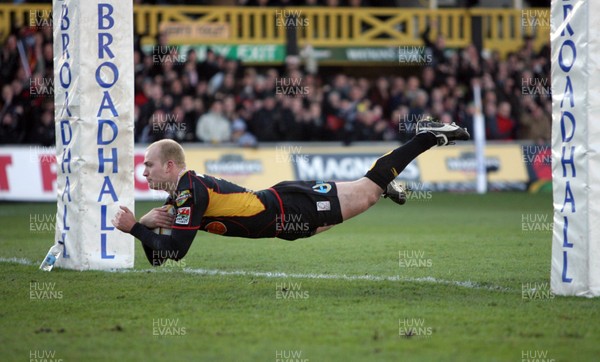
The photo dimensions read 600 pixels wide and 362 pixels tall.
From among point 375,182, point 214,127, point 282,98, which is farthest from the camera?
point 282,98

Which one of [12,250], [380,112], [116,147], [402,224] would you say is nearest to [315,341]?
[116,147]

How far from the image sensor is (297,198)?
8.91 meters

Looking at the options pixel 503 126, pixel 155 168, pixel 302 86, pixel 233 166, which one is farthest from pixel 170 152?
pixel 503 126

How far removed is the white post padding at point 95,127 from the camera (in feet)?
33.0

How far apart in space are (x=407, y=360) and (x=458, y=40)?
76.5ft

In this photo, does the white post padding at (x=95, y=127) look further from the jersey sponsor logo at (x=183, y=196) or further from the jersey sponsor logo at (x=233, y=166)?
the jersey sponsor logo at (x=233, y=166)

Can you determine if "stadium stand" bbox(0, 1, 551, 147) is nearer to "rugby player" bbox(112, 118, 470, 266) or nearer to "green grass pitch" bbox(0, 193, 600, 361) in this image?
"green grass pitch" bbox(0, 193, 600, 361)

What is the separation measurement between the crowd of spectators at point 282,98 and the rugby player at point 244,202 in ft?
40.2

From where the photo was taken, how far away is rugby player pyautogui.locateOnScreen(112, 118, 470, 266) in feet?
27.3

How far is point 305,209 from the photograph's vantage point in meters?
8.88

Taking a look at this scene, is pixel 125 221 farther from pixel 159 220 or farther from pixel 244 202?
pixel 244 202

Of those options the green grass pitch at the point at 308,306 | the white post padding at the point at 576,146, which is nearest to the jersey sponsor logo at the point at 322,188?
the green grass pitch at the point at 308,306

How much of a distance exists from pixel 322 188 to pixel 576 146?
91.3 inches

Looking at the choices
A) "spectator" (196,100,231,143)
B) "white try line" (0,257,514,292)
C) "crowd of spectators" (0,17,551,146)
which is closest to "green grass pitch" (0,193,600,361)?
"white try line" (0,257,514,292)
